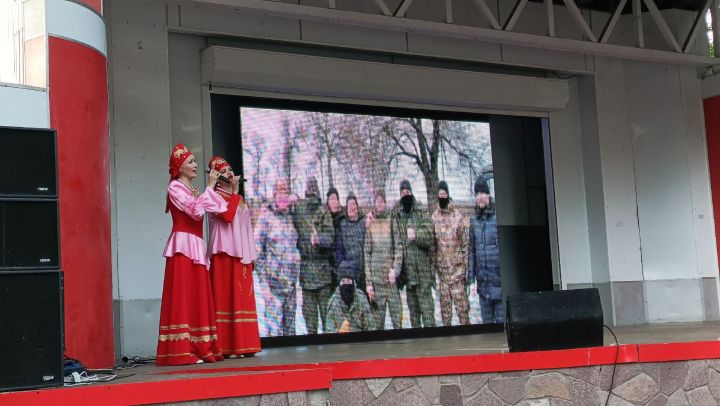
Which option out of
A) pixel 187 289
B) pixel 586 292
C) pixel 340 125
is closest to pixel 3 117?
pixel 187 289

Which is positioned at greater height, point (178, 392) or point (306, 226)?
point (306, 226)

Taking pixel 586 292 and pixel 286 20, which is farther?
pixel 286 20

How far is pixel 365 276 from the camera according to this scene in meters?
9.83

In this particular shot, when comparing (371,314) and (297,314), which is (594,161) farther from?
(297,314)

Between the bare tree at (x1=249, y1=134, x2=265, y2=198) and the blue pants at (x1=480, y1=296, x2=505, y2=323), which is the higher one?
the bare tree at (x1=249, y1=134, x2=265, y2=198)

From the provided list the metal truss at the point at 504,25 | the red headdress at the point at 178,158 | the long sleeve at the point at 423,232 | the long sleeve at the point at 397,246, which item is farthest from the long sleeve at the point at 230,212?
the long sleeve at the point at 423,232

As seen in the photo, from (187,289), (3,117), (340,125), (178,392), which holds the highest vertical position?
(340,125)

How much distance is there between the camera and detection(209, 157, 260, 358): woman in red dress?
652 centimetres

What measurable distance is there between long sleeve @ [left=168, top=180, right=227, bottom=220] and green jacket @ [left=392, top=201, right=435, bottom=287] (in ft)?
13.5

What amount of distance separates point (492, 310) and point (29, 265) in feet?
25.0

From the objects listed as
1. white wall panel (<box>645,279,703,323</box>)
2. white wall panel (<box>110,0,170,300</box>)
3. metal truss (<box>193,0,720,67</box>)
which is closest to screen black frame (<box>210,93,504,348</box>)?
white wall panel (<box>110,0,170,300</box>)

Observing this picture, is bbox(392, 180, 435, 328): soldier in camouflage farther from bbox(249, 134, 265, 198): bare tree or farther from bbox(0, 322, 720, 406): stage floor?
bbox(0, 322, 720, 406): stage floor

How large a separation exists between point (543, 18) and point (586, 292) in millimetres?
6311

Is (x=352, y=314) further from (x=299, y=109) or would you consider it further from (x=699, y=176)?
(x=699, y=176)
